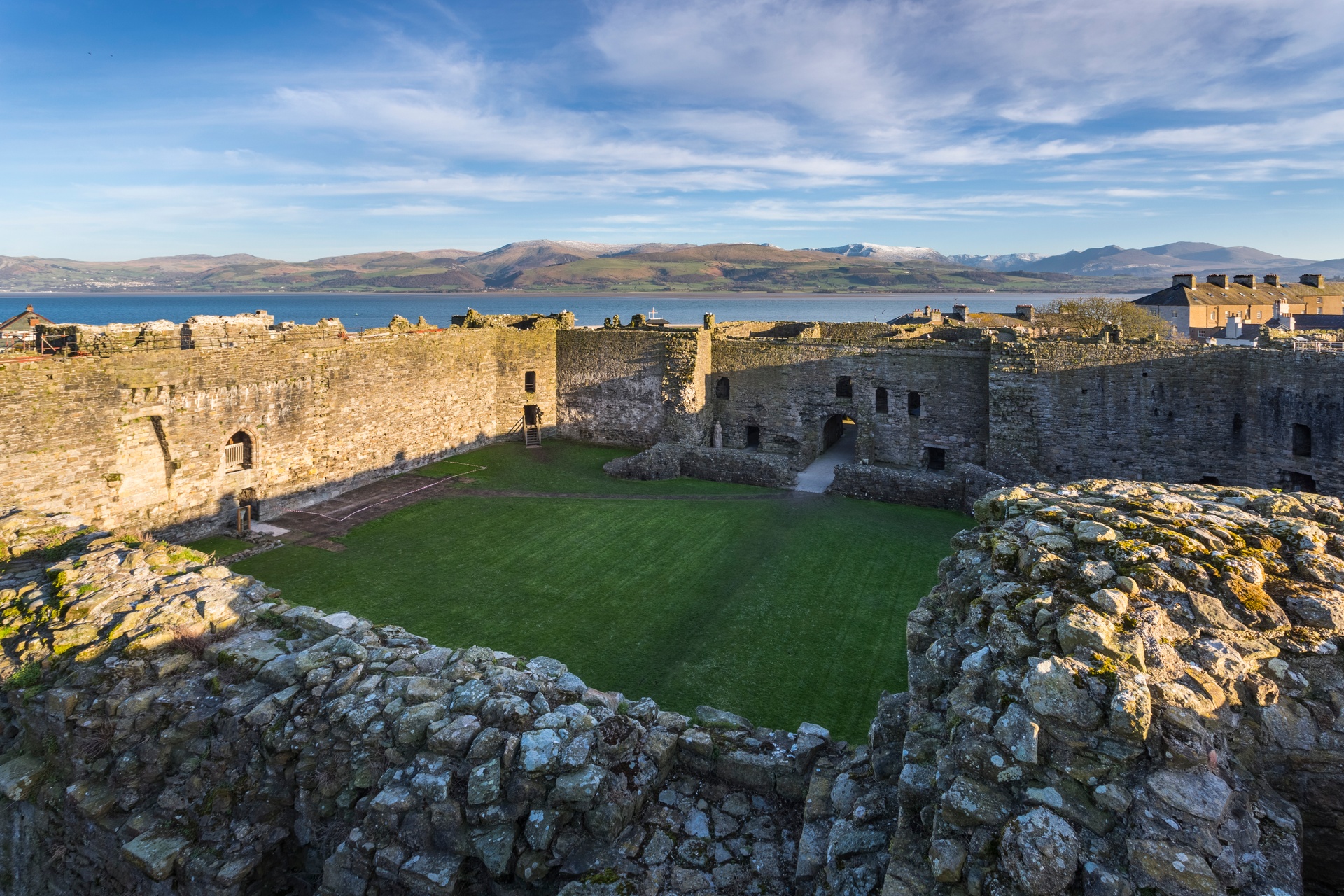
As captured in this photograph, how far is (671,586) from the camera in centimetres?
1580

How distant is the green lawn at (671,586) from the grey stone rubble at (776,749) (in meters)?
4.23

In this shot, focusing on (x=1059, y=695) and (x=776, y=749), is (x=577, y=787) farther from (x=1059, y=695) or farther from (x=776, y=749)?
(x=1059, y=695)

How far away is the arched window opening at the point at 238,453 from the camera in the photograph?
18844 millimetres

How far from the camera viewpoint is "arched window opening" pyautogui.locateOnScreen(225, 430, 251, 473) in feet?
61.8

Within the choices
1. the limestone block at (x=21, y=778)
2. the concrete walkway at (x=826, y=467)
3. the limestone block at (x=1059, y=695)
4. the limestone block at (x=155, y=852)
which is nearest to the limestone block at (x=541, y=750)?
the limestone block at (x=155, y=852)

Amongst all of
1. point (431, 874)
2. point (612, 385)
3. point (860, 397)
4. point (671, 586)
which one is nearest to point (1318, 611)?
point (431, 874)

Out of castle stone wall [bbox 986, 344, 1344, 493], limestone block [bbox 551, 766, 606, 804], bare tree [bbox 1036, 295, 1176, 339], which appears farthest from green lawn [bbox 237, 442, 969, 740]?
bare tree [bbox 1036, 295, 1176, 339]

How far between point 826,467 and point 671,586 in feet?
38.5

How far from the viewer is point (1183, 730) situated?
461 centimetres

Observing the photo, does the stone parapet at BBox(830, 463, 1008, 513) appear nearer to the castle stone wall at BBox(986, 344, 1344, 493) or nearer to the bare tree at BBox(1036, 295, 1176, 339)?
the castle stone wall at BBox(986, 344, 1344, 493)

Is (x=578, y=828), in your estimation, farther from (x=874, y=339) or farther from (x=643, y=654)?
(x=874, y=339)

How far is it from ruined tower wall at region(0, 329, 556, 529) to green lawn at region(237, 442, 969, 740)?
3015 mm

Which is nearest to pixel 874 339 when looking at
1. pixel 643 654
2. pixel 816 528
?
pixel 816 528

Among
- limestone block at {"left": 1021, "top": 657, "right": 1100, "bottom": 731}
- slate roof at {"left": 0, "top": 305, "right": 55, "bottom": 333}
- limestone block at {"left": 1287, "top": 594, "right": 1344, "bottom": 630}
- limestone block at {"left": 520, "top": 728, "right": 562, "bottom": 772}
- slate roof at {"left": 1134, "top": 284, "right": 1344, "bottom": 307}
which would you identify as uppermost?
slate roof at {"left": 1134, "top": 284, "right": 1344, "bottom": 307}
